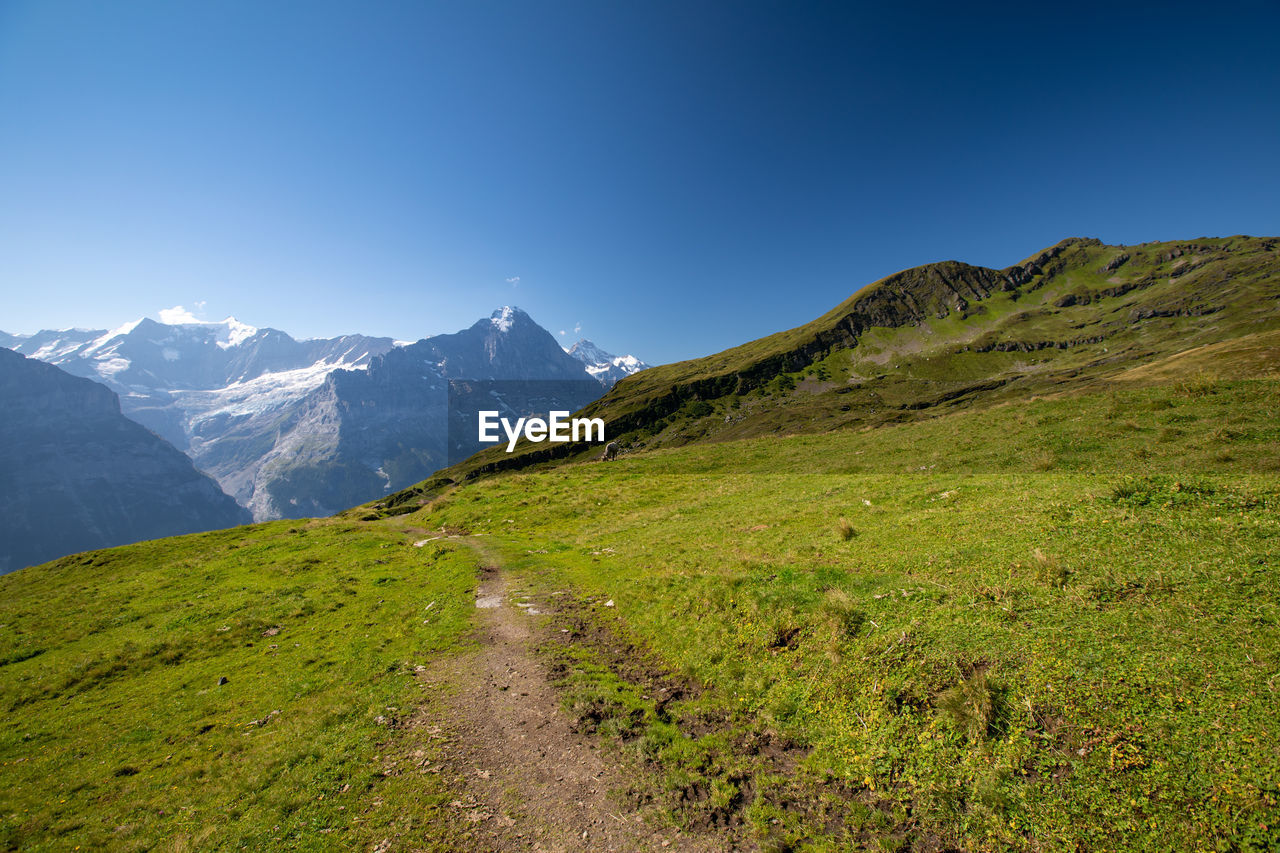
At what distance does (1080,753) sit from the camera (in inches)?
282

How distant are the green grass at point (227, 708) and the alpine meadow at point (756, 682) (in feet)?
0.32

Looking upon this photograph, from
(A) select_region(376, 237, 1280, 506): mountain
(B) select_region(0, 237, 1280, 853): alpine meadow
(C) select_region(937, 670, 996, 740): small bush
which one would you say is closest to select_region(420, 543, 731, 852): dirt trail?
(B) select_region(0, 237, 1280, 853): alpine meadow

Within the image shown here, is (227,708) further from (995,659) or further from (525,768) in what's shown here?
(995,659)

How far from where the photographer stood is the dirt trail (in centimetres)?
798

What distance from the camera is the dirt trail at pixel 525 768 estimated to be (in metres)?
7.98

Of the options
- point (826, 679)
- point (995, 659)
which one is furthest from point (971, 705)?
point (826, 679)

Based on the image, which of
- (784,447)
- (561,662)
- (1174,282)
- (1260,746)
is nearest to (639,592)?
(561,662)

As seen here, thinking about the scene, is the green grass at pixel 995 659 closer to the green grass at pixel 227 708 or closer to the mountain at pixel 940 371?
the green grass at pixel 227 708

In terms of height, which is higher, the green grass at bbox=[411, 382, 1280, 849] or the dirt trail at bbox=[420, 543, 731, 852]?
the green grass at bbox=[411, 382, 1280, 849]

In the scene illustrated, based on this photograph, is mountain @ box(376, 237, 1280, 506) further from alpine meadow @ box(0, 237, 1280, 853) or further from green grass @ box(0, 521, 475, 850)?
green grass @ box(0, 521, 475, 850)

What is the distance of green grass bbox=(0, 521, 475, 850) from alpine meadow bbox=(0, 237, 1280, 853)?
0.10 meters

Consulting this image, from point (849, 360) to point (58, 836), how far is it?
219 metres

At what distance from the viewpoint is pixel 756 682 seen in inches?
455

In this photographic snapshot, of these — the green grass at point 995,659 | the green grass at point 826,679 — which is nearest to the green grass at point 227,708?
the green grass at point 826,679
